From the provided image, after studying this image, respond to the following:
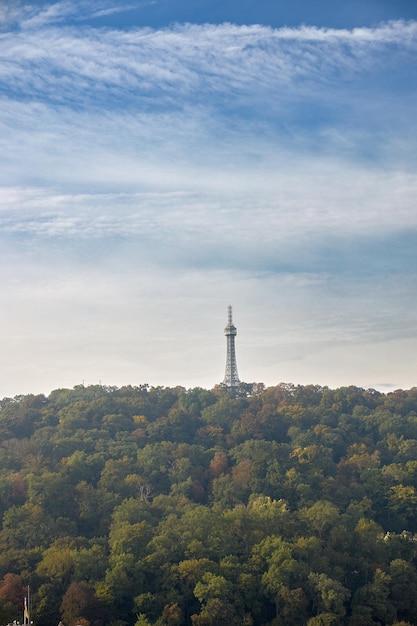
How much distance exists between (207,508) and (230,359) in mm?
41488

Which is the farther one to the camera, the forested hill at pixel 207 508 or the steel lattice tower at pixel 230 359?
the steel lattice tower at pixel 230 359

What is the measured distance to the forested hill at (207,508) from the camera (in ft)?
156

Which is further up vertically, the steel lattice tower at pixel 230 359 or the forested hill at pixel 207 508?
the steel lattice tower at pixel 230 359

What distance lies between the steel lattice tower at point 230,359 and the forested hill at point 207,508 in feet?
16.6

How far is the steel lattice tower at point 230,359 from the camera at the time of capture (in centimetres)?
9756

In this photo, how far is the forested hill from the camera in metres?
47.4

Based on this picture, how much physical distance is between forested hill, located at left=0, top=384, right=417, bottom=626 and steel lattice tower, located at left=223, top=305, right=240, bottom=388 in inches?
199

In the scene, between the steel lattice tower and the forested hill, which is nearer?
the forested hill

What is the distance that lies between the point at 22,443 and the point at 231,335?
108 feet

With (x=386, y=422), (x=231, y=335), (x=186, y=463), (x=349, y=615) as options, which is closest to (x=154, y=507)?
(x=186, y=463)

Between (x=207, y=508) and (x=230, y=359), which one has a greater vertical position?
(x=230, y=359)

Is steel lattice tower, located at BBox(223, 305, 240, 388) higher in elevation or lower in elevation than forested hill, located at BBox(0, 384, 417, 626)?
higher

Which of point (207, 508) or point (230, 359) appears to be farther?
point (230, 359)

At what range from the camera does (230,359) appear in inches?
3915
